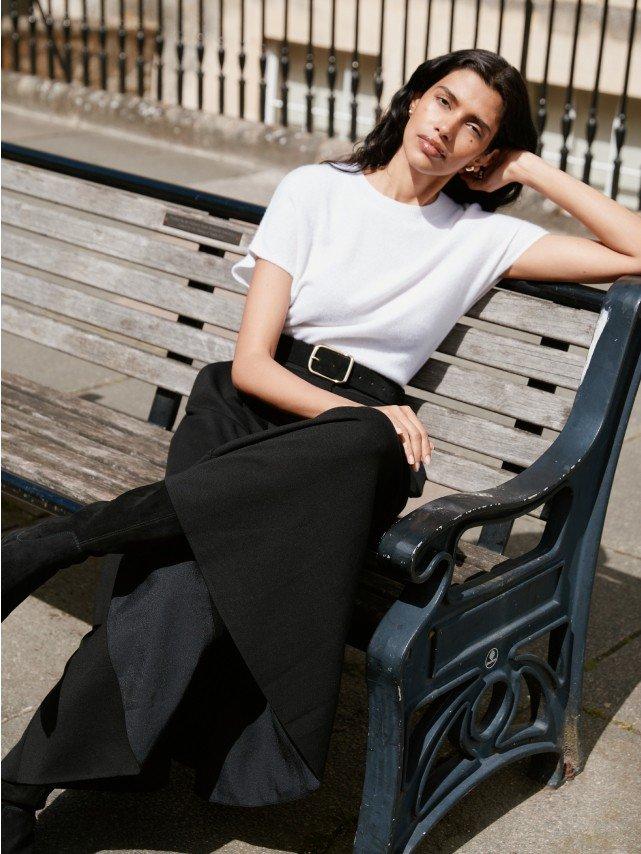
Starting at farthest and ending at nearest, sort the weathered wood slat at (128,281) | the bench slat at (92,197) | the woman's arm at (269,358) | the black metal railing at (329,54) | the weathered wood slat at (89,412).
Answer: the black metal railing at (329,54) → the bench slat at (92,197) → the weathered wood slat at (128,281) → the weathered wood slat at (89,412) → the woman's arm at (269,358)

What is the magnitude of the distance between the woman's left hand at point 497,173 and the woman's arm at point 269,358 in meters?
0.59

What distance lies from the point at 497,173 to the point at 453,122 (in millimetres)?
257

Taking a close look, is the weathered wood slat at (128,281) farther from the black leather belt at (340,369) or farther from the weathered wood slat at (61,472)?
the weathered wood slat at (61,472)

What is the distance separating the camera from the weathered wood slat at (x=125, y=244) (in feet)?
12.1

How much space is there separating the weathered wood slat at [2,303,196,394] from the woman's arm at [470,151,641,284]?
46.3 inches

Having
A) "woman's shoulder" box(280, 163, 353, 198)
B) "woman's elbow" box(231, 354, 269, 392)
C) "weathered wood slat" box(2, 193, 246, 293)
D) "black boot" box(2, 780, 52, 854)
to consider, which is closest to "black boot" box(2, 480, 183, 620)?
"black boot" box(2, 780, 52, 854)

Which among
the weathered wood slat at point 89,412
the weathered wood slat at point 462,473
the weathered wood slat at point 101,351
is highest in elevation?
the weathered wood slat at point 462,473

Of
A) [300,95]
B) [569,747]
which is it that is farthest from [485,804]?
[300,95]

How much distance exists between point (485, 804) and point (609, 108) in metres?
8.81

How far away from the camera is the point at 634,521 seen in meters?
4.26

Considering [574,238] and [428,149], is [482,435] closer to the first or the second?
[574,238]

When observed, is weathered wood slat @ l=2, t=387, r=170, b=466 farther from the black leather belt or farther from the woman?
the black leather belt

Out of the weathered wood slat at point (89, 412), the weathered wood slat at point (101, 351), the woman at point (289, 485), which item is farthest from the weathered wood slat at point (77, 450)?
the weathered wood slat at point (101, 351)

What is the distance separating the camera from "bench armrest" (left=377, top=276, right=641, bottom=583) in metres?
2.34
